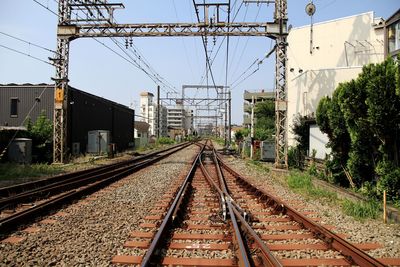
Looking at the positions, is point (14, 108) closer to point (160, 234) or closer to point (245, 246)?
point (160, 234)

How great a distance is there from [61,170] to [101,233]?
40.6 ft

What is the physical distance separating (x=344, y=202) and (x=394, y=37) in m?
11.9

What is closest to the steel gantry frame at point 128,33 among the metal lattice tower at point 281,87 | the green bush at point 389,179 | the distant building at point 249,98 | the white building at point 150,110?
the metal lattice tower at point 281,87

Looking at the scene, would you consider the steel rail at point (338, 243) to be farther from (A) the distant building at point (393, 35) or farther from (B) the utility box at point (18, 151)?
(B) the utility box at point (18, 151)

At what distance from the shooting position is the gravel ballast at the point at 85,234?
16.8 ft

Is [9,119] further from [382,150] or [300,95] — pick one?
[382,150]

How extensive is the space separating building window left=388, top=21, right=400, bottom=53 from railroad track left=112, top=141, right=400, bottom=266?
42.0ft

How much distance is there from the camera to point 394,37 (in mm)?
17609

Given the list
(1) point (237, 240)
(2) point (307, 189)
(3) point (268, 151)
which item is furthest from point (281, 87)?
(1) point (237, 240)

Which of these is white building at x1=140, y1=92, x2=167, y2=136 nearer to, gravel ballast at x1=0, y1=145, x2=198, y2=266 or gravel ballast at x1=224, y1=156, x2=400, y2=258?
gravel ballast at x1=0, y1=145, x2=198, y2=266

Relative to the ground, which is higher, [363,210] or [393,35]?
[393,35]

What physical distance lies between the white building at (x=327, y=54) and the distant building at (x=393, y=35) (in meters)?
7.63

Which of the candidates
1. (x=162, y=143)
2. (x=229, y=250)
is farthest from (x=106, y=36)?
(x=162, y=143)

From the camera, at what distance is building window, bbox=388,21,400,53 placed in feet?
56.4
